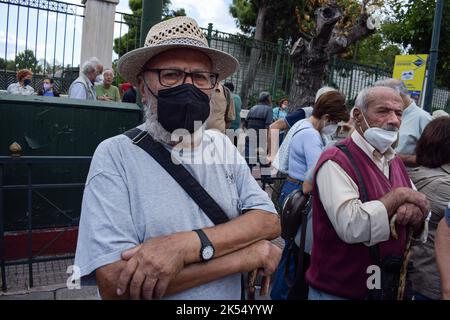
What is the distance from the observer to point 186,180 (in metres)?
1.55

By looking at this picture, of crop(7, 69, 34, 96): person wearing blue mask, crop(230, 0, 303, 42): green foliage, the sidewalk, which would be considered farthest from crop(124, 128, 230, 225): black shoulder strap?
crop(230, 0, 303, 42): green foliage

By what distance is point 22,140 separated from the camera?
13.7 feet

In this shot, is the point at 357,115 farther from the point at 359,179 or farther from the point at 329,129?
the point at 329,129

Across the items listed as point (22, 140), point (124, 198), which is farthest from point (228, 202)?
point (22, 140)

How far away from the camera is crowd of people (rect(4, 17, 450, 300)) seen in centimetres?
143

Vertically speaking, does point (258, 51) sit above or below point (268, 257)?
above

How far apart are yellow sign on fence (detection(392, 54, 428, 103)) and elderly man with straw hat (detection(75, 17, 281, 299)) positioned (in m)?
7.88

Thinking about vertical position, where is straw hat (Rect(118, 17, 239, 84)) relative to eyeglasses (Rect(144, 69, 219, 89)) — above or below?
above

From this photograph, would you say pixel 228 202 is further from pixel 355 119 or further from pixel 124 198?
pixel 355 119

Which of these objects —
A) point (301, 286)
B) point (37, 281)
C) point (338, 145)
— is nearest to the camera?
point (338, 145)

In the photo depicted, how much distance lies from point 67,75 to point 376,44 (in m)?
24.5

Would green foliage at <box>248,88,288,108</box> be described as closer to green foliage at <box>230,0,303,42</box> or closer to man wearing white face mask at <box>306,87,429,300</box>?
man wearing white face mask at <box>306,87,429,300</box>

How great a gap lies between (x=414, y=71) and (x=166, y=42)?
323 inches

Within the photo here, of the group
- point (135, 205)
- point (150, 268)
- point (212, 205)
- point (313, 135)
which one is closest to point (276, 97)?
point (313, 135)
